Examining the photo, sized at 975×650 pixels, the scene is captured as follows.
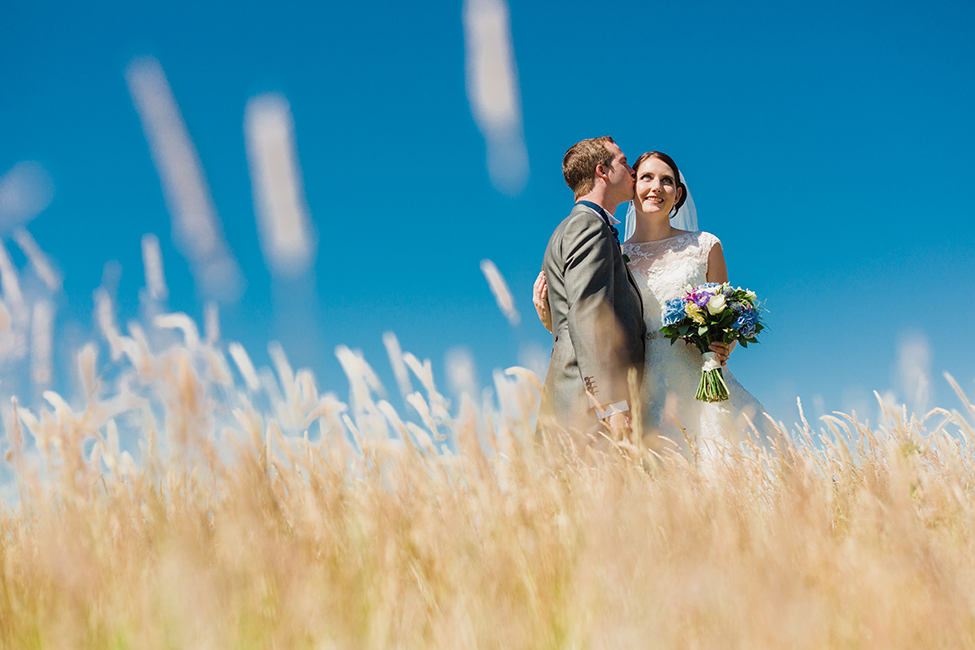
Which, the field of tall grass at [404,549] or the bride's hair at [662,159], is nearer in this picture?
the field of tall grass at [404,549]

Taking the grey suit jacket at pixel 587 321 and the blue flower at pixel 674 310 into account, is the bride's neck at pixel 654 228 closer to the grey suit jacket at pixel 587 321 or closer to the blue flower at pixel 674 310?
the blue flower at pixel 674 310

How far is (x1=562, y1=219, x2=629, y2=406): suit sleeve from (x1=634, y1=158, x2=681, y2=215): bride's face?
1.14 m

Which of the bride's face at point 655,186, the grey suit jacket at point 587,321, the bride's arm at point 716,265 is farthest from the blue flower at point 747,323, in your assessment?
the bride's face at point 655,186

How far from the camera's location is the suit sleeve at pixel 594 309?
11.9ft

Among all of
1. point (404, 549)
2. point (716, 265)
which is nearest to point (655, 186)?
point (716, 265)

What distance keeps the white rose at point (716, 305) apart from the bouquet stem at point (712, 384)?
31cm

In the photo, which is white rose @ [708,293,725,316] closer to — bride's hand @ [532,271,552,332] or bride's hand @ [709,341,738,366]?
bride's hand @ [709,341,738,366]

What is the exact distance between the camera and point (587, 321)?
3.69 metres

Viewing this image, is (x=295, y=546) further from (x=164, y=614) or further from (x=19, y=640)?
(x=19, y=640)

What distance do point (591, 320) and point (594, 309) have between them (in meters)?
0.07

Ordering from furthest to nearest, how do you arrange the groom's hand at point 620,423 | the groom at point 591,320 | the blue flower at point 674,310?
the blue flower at point 674,310 < the groom at point 591,320 < the groom's hand at point 620,423

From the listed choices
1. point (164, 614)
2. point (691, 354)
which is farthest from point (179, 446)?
point (691, 354)

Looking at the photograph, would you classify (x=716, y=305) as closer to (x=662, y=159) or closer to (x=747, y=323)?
(x=747, y=323)

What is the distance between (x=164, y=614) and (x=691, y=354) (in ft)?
11.8
